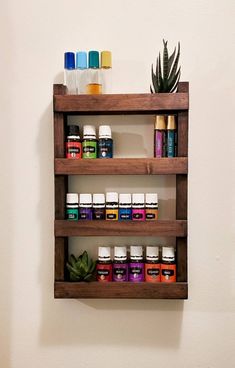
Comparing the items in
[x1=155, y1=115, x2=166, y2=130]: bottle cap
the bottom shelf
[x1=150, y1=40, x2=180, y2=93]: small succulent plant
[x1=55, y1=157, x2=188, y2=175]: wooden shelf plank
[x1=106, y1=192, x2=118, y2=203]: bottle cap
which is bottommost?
the bottom shelf

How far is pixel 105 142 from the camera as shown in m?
1.04

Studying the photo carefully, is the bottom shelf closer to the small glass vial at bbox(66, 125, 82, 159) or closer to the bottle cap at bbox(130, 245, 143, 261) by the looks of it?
the bottle cap at bbox(130, 245, 143, 261)

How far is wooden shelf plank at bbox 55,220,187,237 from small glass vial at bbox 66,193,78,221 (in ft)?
0.06

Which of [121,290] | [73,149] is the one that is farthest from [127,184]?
[121,290]

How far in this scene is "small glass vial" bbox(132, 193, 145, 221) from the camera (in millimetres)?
1035

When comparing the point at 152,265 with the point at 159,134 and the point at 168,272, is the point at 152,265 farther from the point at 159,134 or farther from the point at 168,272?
the point at 159,134

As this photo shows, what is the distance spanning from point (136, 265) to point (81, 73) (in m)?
0.55

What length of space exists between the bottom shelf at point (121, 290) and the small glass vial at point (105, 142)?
1.14ft

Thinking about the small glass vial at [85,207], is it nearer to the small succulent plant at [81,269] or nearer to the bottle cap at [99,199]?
the bottle cap at [99,199]

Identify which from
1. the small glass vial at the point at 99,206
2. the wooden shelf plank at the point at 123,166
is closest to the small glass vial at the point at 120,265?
the small glass vial at the point at 99,206

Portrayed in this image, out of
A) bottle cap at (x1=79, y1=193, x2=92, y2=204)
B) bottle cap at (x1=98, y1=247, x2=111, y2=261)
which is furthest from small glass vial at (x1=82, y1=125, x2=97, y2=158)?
bottle cap at (x1=98, y1=247, x2=111, y2=261)
